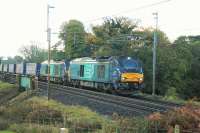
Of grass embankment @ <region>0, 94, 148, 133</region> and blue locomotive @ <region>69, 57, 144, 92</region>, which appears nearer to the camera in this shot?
grass embankment @ <region>0, 94, 148, 133</region>

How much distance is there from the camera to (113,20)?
316ft

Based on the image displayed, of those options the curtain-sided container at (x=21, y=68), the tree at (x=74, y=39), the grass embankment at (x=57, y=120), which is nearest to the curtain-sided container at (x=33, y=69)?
the curtain-sided container at (x=21, y=68)

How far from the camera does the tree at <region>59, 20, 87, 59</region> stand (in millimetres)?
103894

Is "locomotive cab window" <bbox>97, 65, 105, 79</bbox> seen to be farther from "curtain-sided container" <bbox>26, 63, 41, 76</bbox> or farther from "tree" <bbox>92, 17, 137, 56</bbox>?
"tree" <bbox>92, 17, 137, 56</bbox>

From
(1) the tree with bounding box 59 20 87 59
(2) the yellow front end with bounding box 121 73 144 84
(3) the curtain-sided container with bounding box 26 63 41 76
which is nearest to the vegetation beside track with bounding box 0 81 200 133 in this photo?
(2) the yellow front end with bounding box 121 73 144 84

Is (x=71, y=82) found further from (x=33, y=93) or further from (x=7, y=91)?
(x=33, y=93)

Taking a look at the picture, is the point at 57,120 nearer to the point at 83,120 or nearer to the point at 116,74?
the point at 83,120

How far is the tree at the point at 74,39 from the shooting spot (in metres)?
104

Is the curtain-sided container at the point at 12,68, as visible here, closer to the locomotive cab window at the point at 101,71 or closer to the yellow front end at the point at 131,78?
the locomotive cab window at the point at 101,71

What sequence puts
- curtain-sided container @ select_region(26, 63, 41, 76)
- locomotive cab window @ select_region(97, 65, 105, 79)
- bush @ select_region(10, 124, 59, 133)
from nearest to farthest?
bush @ select_region(10, 124, 59, 133) < locomotive cab window @ select_region(97, 65, 105, 79) < curtain-sided container @ select_region(26, 63, 41, 76)

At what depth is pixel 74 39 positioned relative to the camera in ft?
319

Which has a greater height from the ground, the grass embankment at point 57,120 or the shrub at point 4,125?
the grass embankment at point 57,120

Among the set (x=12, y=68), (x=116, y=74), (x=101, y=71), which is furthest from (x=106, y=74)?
(x=12, y=68)

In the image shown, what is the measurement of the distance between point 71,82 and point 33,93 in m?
12.8
